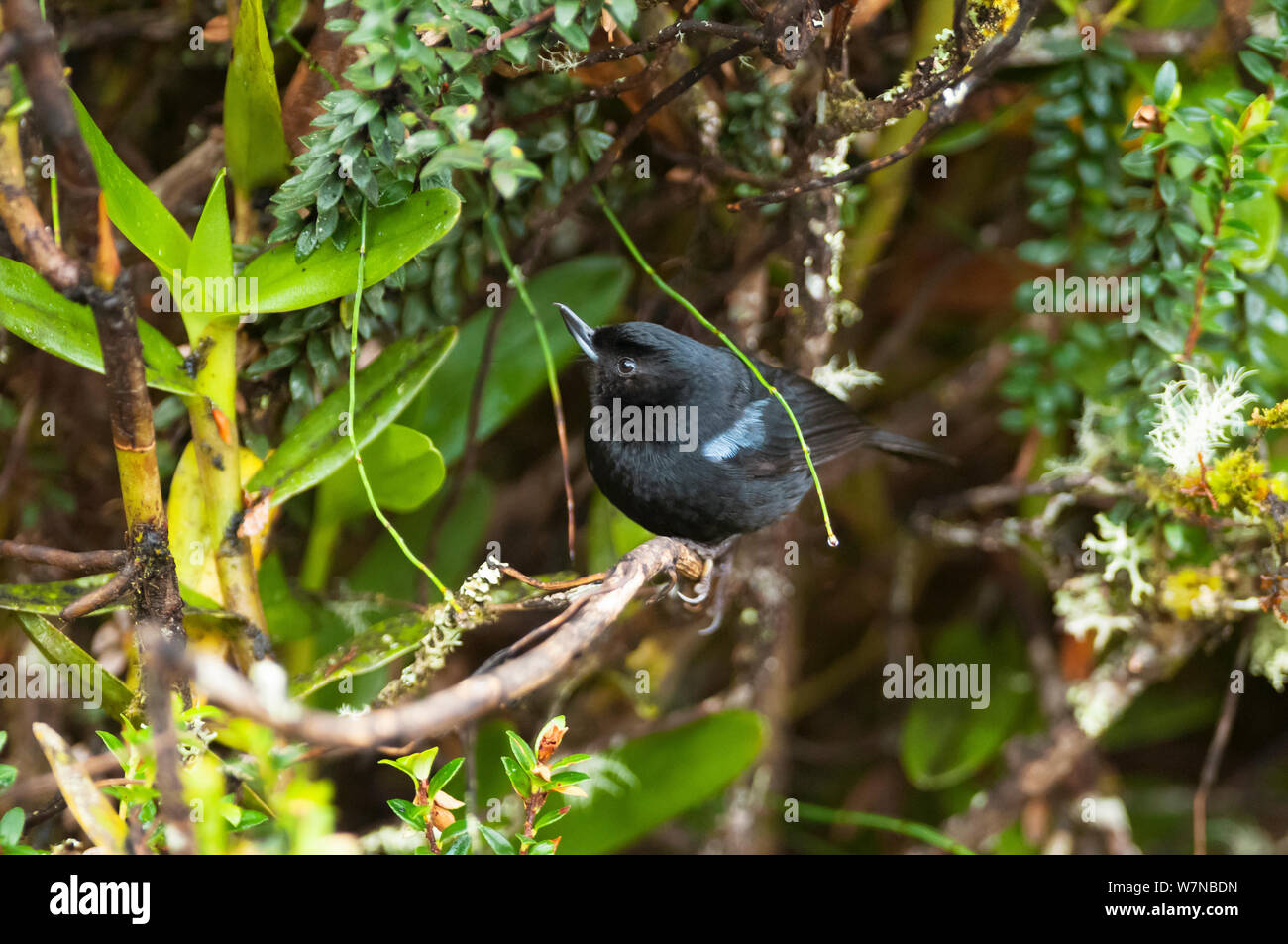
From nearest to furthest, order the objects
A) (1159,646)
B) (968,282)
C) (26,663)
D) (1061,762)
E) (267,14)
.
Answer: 1. (267,14)
2. (26,663)
3. (1159,646)
4. (1061,762)
5. (968,282)

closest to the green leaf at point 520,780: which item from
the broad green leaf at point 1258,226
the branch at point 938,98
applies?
the branch at point 938,98

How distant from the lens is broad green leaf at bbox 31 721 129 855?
1291 mm

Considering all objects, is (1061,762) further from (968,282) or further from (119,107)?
(119,107)

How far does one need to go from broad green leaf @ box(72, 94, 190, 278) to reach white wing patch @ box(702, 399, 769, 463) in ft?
4.25

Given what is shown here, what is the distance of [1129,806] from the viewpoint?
3.33m

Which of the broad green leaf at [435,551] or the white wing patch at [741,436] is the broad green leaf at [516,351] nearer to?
the broad green leaf at [435,551]

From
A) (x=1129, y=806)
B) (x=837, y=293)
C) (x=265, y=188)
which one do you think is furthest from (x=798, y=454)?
(x=1129, y=806)

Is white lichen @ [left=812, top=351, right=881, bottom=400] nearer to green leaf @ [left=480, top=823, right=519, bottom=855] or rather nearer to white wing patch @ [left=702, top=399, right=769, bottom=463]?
white wing patch @ [left=702, top=399, right=769, bottom=463]

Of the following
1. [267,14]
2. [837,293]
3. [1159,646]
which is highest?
[267,14]

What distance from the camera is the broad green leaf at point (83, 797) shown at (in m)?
1.29

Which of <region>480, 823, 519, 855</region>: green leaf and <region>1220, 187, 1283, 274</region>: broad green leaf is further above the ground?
<region>1220, 187, 1283, 274</region>: broad green leaf

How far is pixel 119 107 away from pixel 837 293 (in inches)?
80.8

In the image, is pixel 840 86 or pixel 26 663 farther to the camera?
pixel 26 663

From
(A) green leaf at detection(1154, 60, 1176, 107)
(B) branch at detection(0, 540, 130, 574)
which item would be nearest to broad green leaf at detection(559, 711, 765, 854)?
(B) branch at detection(0, 540, 130, 574)
